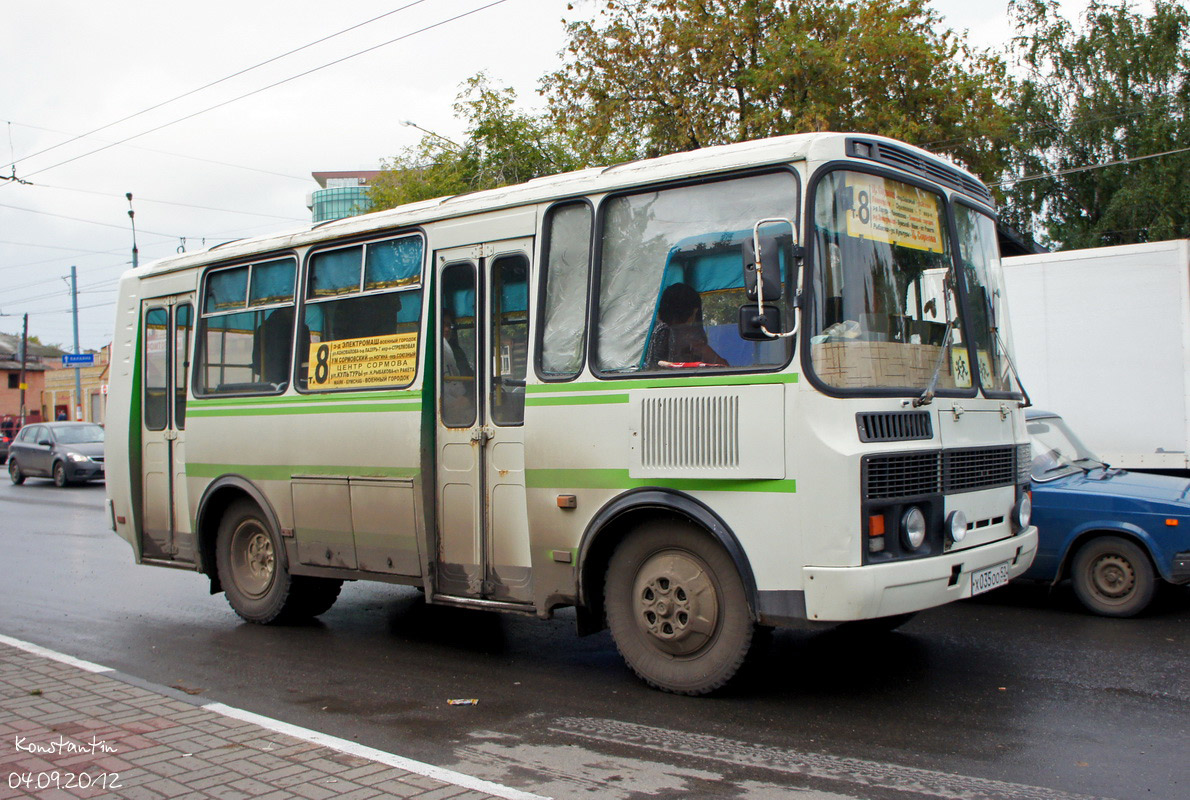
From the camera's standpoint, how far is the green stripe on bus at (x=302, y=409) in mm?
7258

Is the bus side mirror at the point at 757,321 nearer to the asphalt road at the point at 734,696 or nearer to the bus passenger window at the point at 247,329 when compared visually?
the asphalt road at the point at 734,696

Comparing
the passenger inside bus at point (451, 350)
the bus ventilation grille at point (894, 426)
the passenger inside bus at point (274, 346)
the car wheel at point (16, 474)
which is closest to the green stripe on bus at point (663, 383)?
the bus ventilation grille at point (894, 426)

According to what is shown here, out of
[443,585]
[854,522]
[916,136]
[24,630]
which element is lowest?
[24,630]

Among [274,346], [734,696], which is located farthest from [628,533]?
[274,346]

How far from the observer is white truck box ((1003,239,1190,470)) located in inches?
441

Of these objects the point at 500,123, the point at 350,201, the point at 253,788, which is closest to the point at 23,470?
the point at 500,123

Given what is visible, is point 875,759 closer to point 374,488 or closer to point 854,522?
point 854,522

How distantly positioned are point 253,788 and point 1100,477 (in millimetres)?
7164

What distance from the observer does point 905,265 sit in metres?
5.78

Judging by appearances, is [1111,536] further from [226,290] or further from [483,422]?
Result: [226,290]

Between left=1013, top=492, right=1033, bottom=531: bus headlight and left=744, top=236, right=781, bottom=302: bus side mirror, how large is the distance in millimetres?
2417

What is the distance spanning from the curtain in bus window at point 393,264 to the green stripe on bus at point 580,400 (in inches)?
59.6

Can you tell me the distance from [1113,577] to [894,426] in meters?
3.85

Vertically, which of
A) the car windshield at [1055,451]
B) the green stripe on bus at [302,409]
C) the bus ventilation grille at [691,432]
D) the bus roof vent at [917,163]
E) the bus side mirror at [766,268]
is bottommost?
the car windshield at [1055,451]
